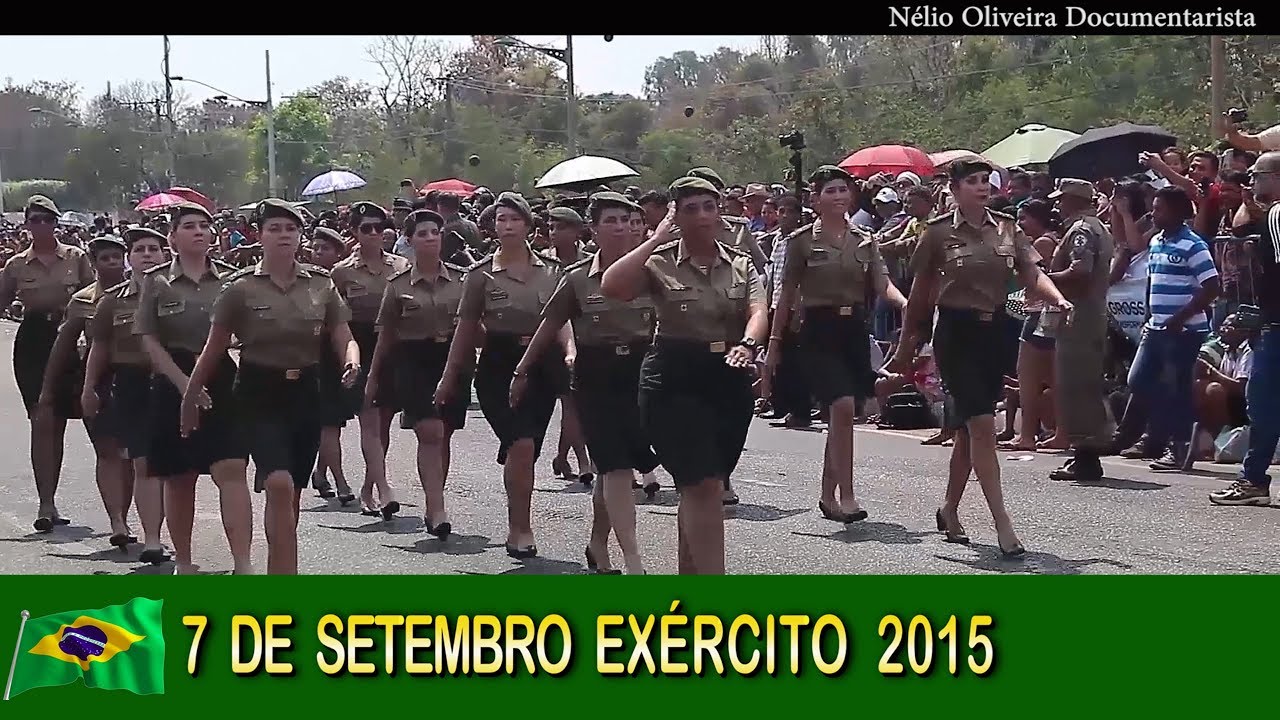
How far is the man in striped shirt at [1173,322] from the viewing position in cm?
1160

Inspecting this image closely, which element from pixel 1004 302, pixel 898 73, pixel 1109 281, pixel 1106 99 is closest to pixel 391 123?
pixel 898 73

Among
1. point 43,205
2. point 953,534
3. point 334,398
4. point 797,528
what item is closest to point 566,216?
point 334,398

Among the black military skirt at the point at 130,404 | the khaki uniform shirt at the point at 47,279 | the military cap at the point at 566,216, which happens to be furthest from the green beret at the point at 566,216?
the khaki uniform shirt at the point at 47,279

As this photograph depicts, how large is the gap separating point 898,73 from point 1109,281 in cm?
2233

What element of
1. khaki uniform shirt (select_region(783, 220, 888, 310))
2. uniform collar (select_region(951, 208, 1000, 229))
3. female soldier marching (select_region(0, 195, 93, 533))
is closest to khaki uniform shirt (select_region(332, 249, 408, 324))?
female soldier marching (select_region(0, 195, 93, 533))

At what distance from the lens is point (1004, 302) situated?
9.16m

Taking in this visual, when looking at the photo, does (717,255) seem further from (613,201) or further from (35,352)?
(35,352)

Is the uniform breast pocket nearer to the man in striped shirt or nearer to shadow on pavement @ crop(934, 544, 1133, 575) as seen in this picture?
shadow on pavement @ crop(934, 544, 1133, 575)

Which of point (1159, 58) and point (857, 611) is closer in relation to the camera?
point (857, 611)

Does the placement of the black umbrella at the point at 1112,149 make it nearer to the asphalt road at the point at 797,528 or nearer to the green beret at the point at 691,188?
the asphalt road at the point at 797,528

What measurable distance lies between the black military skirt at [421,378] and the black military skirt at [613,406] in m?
1.90

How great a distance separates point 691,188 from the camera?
706 cm

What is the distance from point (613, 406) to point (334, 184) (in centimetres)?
2064

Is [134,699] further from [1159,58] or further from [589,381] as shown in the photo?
[1159,58]
